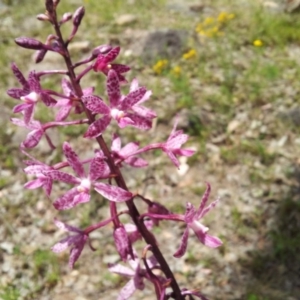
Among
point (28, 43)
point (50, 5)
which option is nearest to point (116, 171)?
point (28, 43)

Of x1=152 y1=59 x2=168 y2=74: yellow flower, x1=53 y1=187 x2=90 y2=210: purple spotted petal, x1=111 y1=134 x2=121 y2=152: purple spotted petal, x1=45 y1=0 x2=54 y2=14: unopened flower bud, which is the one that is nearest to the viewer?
x1=53 y1=187 x2=90 y2=210: purple spotted petal

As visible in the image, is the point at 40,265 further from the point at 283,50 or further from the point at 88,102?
the point at 283,50

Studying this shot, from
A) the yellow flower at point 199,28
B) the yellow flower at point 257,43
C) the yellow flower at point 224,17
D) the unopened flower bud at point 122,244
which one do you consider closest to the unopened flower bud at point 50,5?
the unopened flower bud at point 122,244

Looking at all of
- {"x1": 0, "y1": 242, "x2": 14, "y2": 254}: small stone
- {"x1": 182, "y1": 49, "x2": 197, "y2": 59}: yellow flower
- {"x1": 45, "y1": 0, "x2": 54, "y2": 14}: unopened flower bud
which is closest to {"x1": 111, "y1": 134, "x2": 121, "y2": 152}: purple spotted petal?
{"x1": 45, "y1": 0, "x2": 54, "y2": 14}: unopened flower bud

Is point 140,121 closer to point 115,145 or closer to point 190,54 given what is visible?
point 115,145

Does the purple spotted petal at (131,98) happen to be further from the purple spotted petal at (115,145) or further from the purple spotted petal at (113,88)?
the purple spotted petal at (115,145)

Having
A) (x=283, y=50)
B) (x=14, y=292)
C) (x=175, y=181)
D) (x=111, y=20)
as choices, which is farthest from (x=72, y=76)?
(x=111, y=20)

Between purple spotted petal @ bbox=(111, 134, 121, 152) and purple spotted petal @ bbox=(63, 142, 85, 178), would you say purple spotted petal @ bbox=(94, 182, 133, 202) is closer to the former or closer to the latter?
purple spotted petal @ bbox=(63, 142, 85, 178)

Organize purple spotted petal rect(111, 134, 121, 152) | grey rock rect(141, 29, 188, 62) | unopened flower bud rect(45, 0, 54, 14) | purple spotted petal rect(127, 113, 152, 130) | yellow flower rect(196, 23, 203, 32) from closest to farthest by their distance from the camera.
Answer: purple spotted petal rect(127, 113, 152, 130), unopened flower bud rect(45, 0, 54, 14), purple spotted petal rect(111, 134, 121, 152), grey rock rect(141, 29, 188, 62), yellow flower rect(196, 23, 203, 32)
